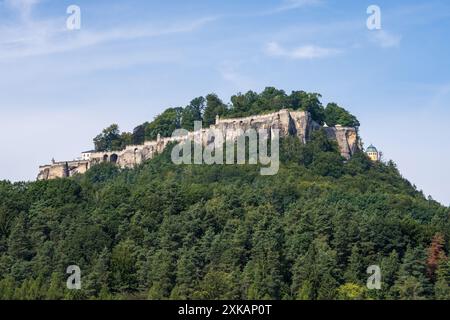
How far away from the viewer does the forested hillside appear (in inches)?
2835

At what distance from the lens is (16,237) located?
84.2m

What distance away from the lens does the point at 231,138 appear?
105375mm

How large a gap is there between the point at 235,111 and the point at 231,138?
610 centimetres

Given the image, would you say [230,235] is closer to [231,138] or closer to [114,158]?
[231,138]

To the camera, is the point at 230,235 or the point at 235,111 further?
the point at 235,111

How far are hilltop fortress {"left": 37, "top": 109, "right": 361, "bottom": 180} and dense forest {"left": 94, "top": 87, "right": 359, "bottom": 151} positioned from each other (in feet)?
4.44

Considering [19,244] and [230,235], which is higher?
[230,235]

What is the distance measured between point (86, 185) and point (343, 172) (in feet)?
63.3

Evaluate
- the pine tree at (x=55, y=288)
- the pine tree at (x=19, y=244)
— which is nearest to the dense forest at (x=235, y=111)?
the pine tree at (x=19, y=244)

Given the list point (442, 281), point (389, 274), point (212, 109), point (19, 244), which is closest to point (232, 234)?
point (389, 274)

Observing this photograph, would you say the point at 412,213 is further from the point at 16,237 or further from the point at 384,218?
the point at 16,237

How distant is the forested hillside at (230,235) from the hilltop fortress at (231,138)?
1671 millimetres

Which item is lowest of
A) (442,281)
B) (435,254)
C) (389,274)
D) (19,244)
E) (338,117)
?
(442,281)
